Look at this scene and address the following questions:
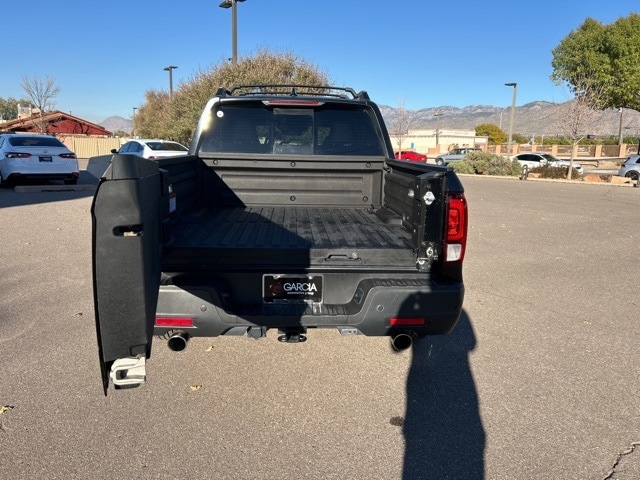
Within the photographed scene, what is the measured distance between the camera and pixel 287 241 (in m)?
3.14

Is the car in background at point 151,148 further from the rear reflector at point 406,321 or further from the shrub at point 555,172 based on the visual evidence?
the shrub at point 555,172

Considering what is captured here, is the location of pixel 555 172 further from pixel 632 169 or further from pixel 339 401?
pixel 339 401

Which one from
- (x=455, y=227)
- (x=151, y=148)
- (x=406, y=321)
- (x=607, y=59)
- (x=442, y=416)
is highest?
(x=607, y=59)

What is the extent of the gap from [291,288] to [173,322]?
28.5 inches

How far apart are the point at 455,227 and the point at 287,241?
104 centimetres

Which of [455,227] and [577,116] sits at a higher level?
[577,116]

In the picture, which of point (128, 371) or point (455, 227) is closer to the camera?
point (128, 371)

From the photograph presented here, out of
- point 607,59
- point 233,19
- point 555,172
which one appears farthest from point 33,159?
point 607,59

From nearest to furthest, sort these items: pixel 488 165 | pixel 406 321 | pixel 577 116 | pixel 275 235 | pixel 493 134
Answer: pixel 406 321 → pixel 275 235 → pixel 577 116 → pixel 488 165 → pixel 493 134

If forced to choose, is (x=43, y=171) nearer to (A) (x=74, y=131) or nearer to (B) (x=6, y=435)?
(B) (x=6, y=435)

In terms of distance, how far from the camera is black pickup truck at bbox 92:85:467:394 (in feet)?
6.81

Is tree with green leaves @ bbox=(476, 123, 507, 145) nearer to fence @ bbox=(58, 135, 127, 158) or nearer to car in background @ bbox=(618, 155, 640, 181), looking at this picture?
car in background @ bbox=(618, 155, 640, 181)

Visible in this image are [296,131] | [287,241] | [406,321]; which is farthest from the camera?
[296,131]

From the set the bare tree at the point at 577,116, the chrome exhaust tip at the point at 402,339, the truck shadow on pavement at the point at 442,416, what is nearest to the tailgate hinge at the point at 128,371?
the truck shadow on pavement at the point at 442,416
